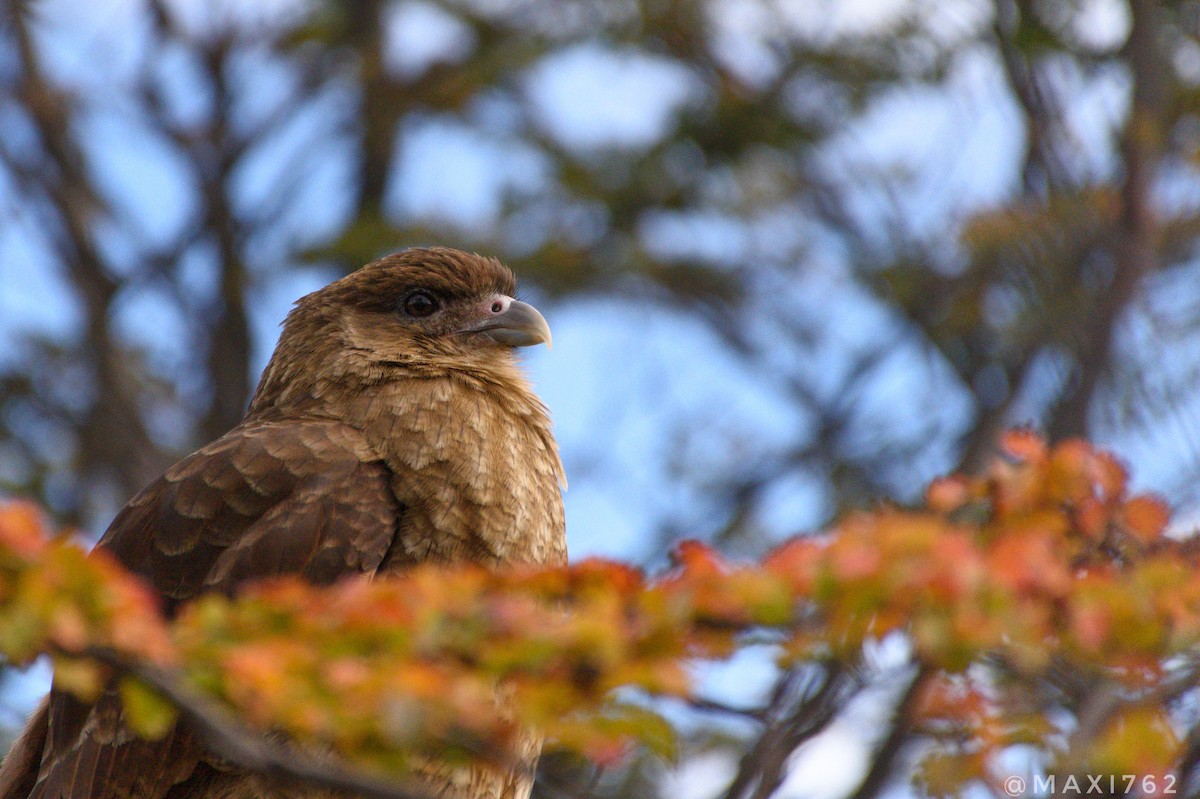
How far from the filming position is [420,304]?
4.74 metres

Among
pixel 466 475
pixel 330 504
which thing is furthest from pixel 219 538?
pixel 466 475

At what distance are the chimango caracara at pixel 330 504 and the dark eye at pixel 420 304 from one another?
6.2 inches

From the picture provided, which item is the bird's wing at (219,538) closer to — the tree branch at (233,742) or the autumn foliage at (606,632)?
the autumn foliage at (606,632)

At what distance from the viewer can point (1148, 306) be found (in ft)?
15.8

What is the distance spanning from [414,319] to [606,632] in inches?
101

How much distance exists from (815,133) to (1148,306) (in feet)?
11.4

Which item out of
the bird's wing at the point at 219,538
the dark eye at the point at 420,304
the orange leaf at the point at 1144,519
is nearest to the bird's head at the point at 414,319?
the dark eye at the point at 420,304

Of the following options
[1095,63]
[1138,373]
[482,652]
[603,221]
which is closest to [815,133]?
[603,221]

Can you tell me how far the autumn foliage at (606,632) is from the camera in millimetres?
2254

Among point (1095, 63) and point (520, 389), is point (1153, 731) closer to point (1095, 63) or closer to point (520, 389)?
point (520, 389)

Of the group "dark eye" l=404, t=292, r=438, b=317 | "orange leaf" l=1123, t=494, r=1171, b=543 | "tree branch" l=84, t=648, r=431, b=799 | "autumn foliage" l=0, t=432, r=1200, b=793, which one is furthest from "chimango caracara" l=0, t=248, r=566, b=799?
"orange leaf" l=1123, t=494, r=1171, b=543

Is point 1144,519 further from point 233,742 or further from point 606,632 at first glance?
point 233,742

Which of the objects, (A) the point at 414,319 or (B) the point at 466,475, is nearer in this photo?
(B) the point at 466,475

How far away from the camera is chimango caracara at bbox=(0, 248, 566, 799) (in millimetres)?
3557
